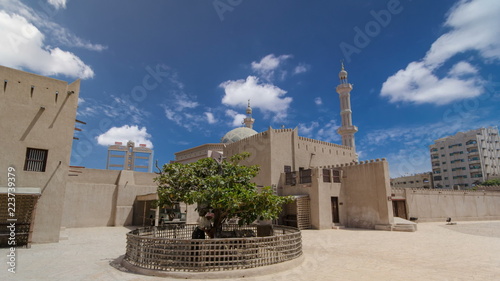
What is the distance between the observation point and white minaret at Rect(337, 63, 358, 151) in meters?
40.2

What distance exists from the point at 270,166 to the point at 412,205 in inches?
562

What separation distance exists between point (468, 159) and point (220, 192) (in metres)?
82.2

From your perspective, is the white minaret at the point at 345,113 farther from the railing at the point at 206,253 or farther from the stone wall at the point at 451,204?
the railing at the point at 206,253

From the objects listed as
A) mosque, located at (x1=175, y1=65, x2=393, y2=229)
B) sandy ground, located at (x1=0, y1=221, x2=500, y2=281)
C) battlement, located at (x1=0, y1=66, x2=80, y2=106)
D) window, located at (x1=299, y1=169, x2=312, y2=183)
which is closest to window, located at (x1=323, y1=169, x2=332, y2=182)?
mosque, located at (x1=175, y1=65, x2=393, y2=229)

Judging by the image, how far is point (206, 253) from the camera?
7.90m

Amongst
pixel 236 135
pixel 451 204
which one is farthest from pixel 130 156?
pixel 451 204

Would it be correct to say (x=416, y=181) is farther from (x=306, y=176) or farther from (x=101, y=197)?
(x=101, y=197)

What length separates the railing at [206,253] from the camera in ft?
25.3

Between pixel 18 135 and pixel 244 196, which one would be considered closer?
pixel 244 196

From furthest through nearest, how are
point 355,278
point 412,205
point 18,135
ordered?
point 412,205 < point 18,135 < point 355,278

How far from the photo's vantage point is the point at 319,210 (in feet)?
69.4

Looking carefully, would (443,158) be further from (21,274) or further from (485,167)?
(21,274)

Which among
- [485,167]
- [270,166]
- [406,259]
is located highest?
[485,167]

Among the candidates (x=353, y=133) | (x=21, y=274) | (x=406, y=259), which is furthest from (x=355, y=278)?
(x=353, y=133)
